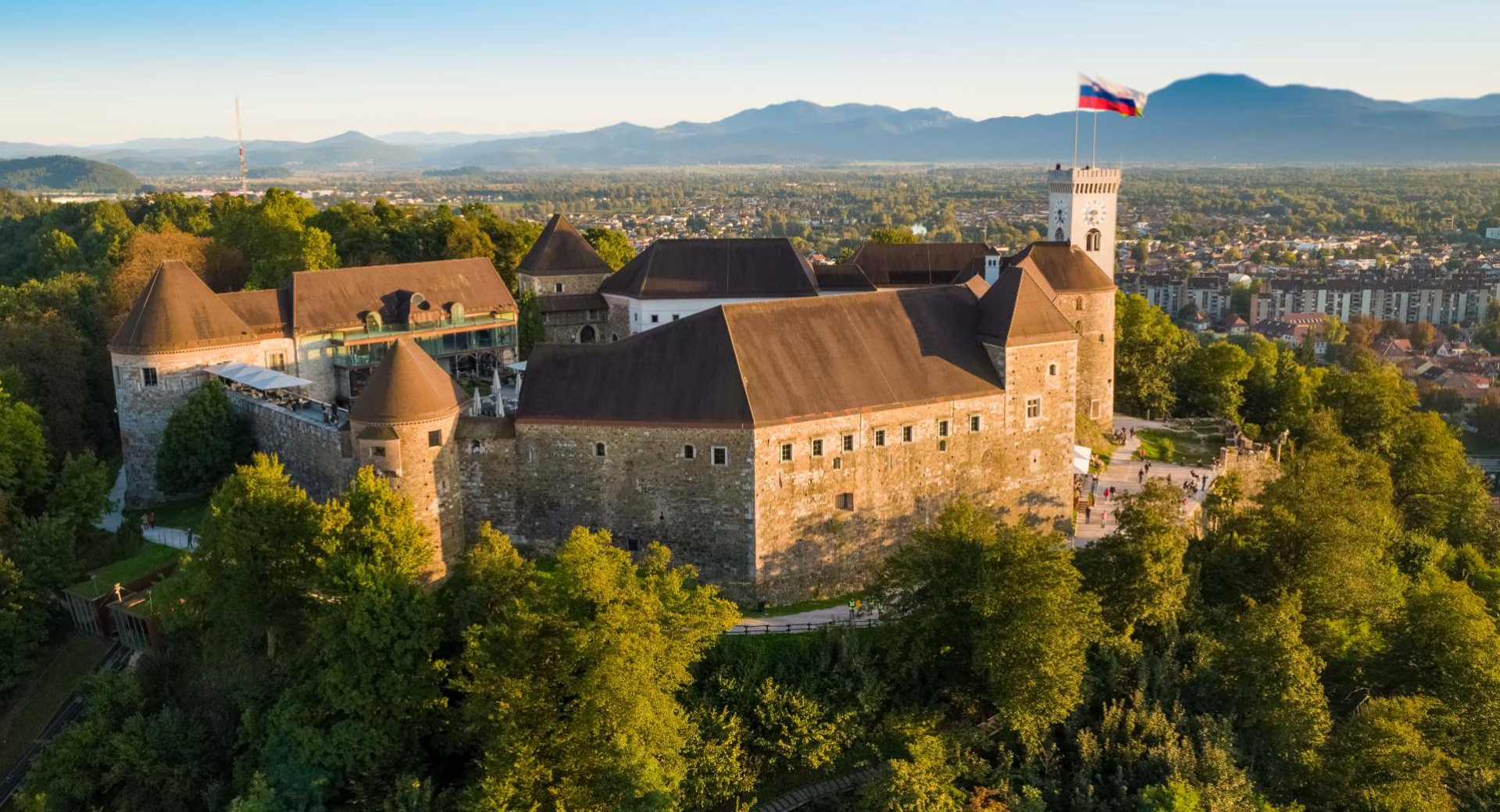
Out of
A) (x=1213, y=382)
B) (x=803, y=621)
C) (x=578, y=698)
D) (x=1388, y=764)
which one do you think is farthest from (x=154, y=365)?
(x=1213, y=382)

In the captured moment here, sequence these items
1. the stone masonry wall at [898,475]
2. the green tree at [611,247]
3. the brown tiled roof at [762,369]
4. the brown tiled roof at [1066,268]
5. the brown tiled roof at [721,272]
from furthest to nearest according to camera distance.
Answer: the green tree at [611,247]
the brown tiled roof at [721,272]
the brown tiled roof at [1066,268]
the stone masonry wall at [898,475]
the brown tiled roof at [762,369]

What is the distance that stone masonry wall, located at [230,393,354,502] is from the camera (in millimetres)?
38938

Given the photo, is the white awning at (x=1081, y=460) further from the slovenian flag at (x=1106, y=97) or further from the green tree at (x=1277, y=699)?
the slovenian flag at (x=1106, y=97)

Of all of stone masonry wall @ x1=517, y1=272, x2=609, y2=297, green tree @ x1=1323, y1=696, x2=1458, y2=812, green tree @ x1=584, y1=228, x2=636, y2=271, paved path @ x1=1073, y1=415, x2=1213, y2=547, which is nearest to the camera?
green tree @ x1=1323, y1=696, x2=1458, y2=812

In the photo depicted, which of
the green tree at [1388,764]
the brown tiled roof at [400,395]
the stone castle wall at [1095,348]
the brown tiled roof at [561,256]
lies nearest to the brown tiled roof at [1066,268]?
the stone castle wall at [1095,348]

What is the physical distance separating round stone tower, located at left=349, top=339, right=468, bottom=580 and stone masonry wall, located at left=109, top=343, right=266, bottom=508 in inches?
582

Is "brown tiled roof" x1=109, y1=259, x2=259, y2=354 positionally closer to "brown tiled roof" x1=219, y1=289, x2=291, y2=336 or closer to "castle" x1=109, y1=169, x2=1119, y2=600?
"castle" x1=109, y1=169, x2=1119, y2=600

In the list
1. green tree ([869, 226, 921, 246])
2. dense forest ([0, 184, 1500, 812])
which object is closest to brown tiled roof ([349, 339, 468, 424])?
dense forest ([0, 184, 1500, 812])

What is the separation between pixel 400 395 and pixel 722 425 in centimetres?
1021

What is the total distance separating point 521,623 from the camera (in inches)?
1145

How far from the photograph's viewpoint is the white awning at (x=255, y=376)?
1786 inches

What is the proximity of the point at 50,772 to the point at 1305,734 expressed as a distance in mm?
35743

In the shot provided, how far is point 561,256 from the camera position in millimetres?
63500

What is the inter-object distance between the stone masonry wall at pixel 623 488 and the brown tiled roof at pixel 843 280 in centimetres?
2336
